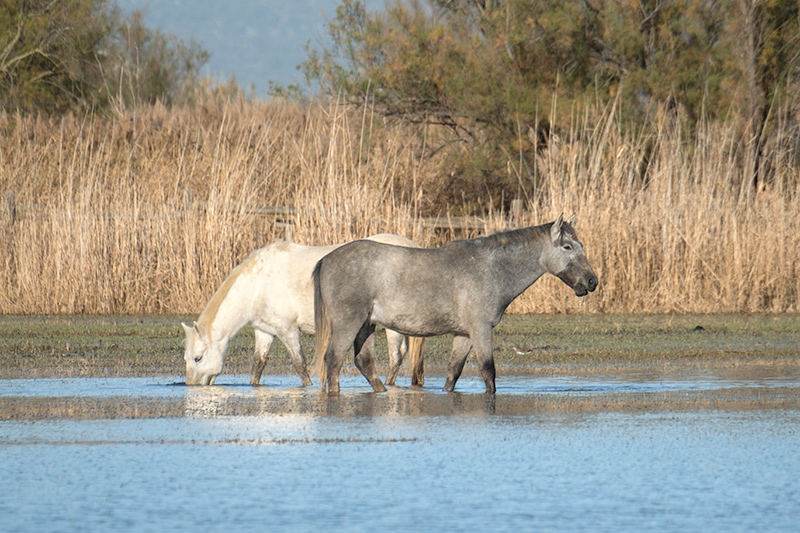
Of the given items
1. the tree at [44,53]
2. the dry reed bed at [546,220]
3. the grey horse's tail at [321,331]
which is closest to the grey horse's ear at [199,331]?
the grey horse's tail at [321,331]

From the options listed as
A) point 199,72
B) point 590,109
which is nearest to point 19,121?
point 590,109

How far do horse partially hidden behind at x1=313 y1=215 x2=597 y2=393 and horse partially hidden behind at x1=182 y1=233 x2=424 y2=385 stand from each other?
648 millimetres

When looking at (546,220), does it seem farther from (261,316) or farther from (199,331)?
(199,331)

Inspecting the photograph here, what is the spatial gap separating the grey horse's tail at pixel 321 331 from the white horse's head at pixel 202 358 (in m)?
1.07

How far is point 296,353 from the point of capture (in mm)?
10141

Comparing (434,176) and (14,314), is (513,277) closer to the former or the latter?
(14,314)

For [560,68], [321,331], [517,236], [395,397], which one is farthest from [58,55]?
[395,397]

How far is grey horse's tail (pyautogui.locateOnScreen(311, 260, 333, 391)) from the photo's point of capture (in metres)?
9.45

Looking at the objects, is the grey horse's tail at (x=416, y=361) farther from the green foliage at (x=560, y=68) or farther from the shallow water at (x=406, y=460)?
the green foliage at (x=560, y=68)

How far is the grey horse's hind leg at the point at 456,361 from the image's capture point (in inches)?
374

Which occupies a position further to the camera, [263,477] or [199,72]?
[199,72]

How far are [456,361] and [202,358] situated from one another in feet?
7.16

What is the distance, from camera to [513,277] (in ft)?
31.4

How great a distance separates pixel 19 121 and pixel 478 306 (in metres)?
18.3
